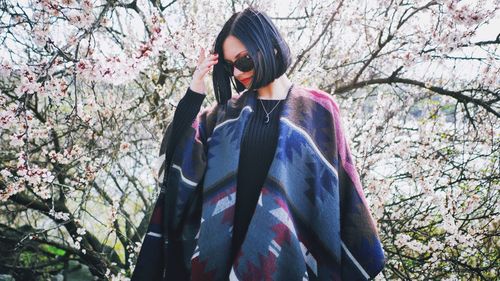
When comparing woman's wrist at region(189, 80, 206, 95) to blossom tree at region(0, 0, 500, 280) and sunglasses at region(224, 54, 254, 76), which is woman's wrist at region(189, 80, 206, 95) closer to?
sunglasses at region(224, 54, 254, 76)

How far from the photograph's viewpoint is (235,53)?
56.0 inches

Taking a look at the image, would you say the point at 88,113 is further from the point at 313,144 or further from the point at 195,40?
the point at 313,144

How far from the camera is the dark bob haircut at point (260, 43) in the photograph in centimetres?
139

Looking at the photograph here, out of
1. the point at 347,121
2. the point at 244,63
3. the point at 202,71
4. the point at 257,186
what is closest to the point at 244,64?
the point at 244,63

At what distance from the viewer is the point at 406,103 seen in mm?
3826

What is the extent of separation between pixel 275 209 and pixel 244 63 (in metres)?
0.51

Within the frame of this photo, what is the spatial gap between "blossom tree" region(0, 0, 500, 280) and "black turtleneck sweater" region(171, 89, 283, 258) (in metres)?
0.69

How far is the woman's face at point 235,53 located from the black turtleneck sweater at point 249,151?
135mm

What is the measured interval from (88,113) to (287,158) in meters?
1.85

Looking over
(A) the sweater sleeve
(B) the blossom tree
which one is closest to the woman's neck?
(A) the sweater sleeve

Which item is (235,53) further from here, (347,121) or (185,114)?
(347,121)

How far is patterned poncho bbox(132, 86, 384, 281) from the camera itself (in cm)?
128

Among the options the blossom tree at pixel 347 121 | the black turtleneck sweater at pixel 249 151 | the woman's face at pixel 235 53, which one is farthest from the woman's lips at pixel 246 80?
the blossom tree at pixel 347 121

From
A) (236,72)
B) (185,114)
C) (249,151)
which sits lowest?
(249,151)
